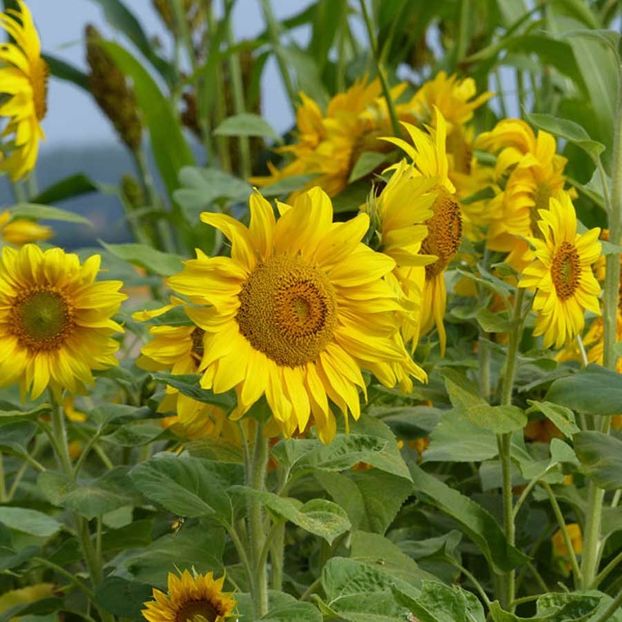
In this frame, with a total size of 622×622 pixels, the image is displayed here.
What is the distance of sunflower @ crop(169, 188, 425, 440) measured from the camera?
67 cm

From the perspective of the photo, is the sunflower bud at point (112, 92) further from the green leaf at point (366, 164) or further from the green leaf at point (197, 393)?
the green leaf at point (197, 393)

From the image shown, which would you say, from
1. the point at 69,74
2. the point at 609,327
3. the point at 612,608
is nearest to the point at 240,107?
the point at 69,74

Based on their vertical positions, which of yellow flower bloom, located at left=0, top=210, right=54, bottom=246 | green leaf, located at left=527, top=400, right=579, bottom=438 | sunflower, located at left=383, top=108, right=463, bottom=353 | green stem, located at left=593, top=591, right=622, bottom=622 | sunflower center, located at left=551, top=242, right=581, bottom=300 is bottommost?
green stem, located at left=593, top=591, right=622, bottom=622

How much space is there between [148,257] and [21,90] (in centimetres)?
18

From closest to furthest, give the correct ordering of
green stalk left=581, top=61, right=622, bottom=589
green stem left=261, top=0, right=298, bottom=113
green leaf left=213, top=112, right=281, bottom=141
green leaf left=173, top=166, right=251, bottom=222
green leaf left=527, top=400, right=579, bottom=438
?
green leaf left=527, top=400, right=579, bottom=438, green stalk left=581, top=61, right=622, bottom=589, green leaf left=173, top=166, right=251, bottom=222, green leaf left=213, top=112, right=281, bottom=141, green stem left=261, top=0, right=298, bottom=113

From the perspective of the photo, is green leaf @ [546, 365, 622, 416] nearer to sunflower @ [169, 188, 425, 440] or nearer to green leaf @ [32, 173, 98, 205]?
sunflower @ [169, 188, 425, 440]

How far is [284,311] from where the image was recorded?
68 cm

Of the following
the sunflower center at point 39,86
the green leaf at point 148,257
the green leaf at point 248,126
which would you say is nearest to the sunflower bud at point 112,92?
the green leaf at point 248,126

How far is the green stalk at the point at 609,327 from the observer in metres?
0.88

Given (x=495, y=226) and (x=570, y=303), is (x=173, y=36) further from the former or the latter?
(x=570, y=303)

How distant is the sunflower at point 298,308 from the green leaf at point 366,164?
15.6 inches

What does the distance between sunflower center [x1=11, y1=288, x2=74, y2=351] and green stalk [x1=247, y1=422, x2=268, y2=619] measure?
0.59 feet

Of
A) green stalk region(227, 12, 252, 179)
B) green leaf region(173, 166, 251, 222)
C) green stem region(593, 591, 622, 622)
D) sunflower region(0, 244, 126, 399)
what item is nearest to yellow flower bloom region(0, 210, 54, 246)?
green leaf region(173, 166, 251, 222)

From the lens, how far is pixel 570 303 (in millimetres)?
852
